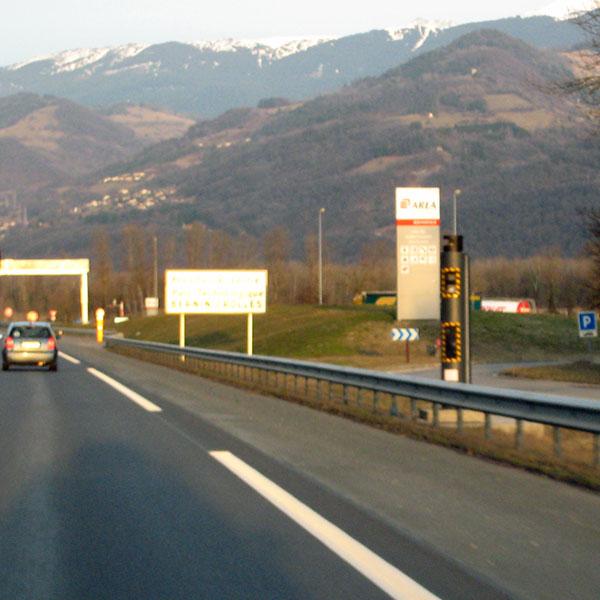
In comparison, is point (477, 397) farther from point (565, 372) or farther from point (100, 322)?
point (100, 322)

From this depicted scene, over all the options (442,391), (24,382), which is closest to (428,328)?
(24,382)

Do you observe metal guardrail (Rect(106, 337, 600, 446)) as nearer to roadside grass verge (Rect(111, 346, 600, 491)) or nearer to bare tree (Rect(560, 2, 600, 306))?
roadside grass verge (Rect(111, 346, 600, 491))

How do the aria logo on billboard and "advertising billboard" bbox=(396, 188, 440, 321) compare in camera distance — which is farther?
"advertising billboard" bbox=(396, 188, 440, 321)

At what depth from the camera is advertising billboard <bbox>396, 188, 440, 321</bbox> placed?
33969 mm

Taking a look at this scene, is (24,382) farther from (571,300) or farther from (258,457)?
(571,300)

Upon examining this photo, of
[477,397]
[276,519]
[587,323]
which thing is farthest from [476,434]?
[587,323]

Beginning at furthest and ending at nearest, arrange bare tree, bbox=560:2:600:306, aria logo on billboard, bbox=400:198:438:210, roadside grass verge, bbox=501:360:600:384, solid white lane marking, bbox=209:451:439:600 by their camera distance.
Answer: roadside grass verge, bbox=501:360:600:384
aria logo on billboard, bbox=400:198:438:210
bare tree, bbox=560:2:600:306
solid white lane marking, bbox=209:451:439:600

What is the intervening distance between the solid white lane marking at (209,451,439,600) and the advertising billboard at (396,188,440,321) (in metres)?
20.5

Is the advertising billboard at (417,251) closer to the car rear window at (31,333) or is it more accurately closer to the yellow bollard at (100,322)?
the car rear window at (31,333)

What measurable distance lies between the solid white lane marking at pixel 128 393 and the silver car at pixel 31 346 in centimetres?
187

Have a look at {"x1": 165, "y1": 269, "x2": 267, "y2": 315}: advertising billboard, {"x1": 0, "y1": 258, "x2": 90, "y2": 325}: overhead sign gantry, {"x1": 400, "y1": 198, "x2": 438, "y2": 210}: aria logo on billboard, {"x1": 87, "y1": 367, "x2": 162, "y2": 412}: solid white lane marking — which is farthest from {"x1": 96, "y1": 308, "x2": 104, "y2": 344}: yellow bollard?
{"x1": 400, "y1": 198, "x2": 438, "y2": 210}: aria logo on billboard

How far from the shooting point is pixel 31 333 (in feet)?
133

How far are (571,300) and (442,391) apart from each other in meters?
97.6

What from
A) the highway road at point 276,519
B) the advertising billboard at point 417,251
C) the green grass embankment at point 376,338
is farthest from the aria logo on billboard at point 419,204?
the green grass embankment at point 376,338
